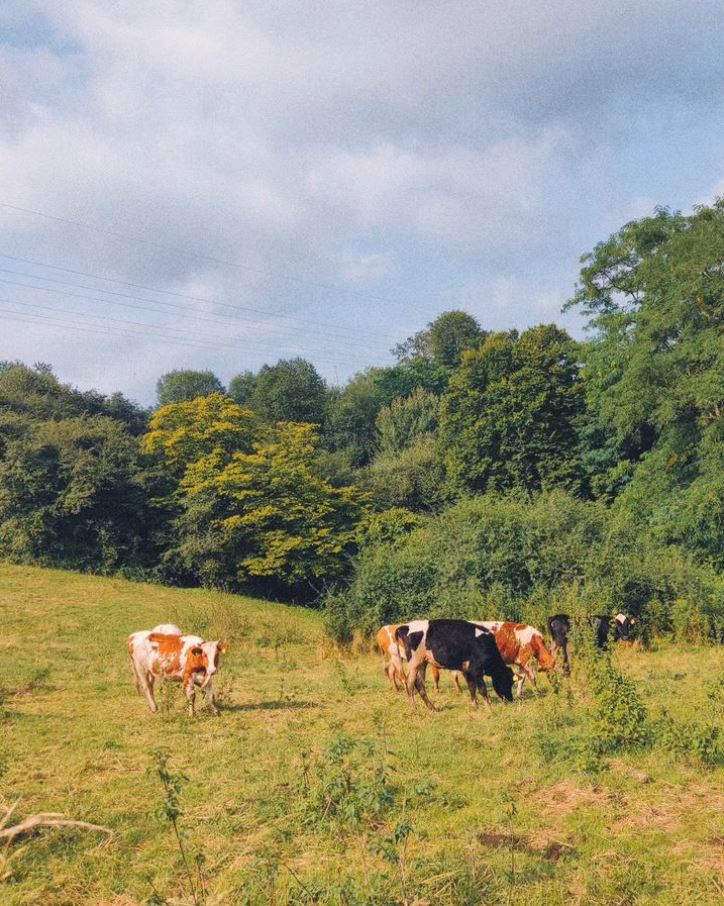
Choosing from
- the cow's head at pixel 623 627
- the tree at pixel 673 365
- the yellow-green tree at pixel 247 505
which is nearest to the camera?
the cow's head at pixel 623 627

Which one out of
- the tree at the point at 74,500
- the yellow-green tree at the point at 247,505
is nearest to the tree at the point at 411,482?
the yellow-green tree at the point at 247,505

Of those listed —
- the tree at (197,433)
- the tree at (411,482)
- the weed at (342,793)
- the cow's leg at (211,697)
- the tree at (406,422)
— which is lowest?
the cow's leg at (211,697)

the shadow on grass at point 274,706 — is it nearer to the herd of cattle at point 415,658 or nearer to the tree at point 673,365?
the herd of cattle at point 415,658

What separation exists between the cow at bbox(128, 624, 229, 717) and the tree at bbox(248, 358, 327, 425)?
43.1m

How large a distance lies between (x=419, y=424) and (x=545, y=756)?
142 feet

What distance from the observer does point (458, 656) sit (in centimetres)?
1118

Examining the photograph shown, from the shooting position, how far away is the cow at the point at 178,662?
10.9m

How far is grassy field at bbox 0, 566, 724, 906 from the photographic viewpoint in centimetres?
521

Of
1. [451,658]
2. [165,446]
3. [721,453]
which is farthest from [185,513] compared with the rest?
[451,658]

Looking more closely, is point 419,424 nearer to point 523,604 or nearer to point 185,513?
point 185,513

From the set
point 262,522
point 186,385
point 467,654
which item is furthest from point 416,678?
point 186,385

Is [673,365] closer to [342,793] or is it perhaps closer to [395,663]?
[395,663]

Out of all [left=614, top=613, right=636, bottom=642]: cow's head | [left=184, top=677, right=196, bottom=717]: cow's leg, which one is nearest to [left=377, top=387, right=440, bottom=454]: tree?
[left=614, top=613, right=636, bottom=642]: cow's head

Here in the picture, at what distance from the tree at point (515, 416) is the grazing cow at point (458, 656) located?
25090mm
